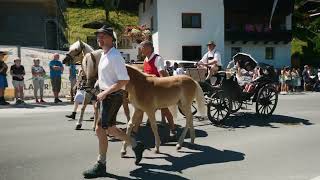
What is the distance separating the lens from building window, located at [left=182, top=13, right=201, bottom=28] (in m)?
39.2

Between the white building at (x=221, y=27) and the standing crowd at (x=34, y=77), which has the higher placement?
Answer: the white building at (x=221, y=27)

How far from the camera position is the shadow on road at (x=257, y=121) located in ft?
39.8

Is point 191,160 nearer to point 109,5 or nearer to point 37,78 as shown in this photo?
point 37,78

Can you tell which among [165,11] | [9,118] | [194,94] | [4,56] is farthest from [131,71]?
[165,11]

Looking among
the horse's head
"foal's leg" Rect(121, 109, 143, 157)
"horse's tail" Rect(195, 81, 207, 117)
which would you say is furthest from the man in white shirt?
the horse's head

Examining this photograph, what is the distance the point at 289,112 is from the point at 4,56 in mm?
11536

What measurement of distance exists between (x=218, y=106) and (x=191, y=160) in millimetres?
4078

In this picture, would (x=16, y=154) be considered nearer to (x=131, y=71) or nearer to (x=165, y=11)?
(x=131, y=71)

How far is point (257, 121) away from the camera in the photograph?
12.8 meters

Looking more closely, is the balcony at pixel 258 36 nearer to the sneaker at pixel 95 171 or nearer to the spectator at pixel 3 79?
the spectator at pixel 3 79

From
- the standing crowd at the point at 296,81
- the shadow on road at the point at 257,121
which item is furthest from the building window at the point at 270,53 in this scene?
the shadow on road at the point at 257,121

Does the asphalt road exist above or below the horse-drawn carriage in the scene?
below

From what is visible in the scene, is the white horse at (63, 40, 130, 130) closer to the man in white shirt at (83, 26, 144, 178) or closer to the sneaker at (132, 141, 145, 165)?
the sneaker at (132, 141, 145, 165)

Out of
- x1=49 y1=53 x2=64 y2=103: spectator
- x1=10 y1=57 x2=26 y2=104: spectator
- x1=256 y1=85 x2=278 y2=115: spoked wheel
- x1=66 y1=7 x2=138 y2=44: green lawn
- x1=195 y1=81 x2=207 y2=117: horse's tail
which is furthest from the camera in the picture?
x1=66 y1=7 x2=138 y2=44: green lawn
